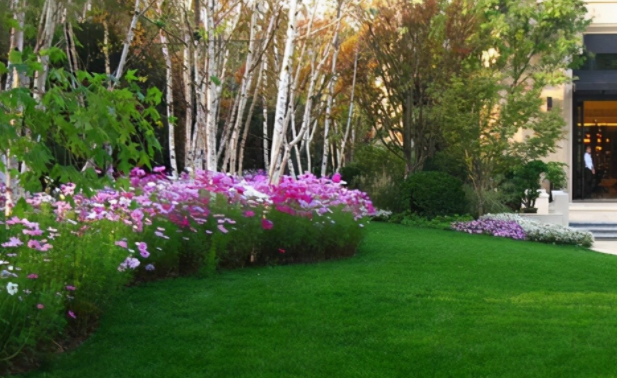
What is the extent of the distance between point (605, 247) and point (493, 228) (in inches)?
99.2

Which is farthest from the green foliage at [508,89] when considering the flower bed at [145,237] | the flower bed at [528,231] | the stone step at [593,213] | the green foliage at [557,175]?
the flower bed at [145,237]

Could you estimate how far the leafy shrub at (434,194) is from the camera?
17.6 m

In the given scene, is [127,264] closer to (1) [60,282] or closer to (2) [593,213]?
(1) [60,282]

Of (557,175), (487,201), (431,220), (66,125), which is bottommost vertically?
(431,220)

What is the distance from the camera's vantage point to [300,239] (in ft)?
33.1

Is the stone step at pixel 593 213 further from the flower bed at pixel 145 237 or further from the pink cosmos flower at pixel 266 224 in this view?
the pink cosmos flower at pixel 266 224

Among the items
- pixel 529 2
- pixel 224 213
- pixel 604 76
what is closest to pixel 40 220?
pixel 224 213

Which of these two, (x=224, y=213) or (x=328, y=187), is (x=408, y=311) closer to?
(x=224, y=213)

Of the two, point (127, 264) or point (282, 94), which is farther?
point (282, 94)

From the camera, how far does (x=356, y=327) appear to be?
6484mm

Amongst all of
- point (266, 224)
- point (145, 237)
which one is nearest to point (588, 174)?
point (266, 224)

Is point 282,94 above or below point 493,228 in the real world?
above

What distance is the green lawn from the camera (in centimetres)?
552

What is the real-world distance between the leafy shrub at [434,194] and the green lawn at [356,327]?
25.7 feet
